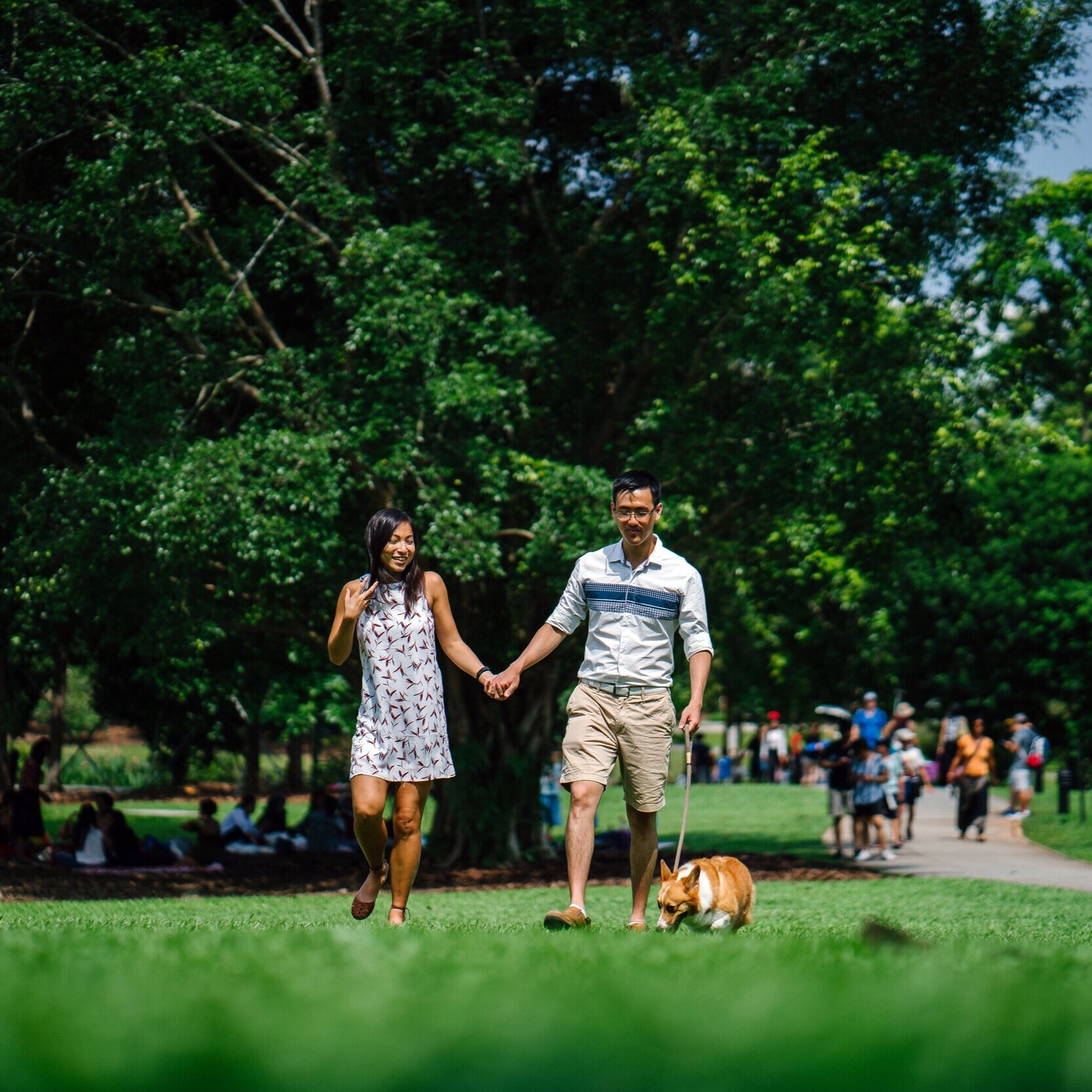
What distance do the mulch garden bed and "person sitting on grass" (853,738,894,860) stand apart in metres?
0.79

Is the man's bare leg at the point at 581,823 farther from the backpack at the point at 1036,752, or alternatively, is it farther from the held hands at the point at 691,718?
the backpack at the point at 1036,752

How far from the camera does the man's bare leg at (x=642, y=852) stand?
7.84 metres

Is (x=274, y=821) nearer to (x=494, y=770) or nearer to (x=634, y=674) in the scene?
(x=494, y=770)

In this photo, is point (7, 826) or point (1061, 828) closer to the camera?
point (7, 826)

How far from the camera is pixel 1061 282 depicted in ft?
111

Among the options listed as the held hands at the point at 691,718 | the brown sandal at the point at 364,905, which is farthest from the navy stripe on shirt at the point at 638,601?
the brown sandal at the point at 364,905

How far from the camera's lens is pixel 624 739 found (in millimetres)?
7918

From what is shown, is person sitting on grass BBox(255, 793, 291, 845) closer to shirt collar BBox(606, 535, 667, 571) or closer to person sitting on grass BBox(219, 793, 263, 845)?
person sitting on grass BBox(219, 793, 263, 845)

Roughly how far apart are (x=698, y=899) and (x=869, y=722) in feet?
46.8

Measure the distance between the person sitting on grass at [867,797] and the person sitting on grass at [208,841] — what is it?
8654 mm

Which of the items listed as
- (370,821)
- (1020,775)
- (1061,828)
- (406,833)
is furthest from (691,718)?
(1020,775)

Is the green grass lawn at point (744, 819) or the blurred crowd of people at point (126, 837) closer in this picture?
the blurred crowd of people at point (126, 837)

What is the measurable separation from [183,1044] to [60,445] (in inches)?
689

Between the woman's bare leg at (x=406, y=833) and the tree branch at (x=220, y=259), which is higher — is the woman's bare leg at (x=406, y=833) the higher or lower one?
the lower one
